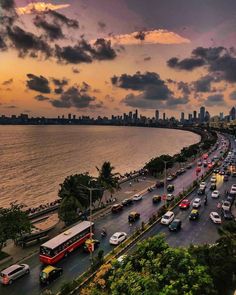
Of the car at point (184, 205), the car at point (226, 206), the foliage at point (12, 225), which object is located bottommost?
the car at point (184, 205)

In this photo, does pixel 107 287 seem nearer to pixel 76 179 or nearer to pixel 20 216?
pixel 20 216

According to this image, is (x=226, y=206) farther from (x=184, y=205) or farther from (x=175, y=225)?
(x=175, y=225)

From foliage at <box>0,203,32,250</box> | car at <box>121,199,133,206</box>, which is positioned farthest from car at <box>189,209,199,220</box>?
foliage at <box>0,203,32,250</box>

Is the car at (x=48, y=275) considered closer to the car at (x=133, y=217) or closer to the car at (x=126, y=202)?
the car at (x=133, y=217)

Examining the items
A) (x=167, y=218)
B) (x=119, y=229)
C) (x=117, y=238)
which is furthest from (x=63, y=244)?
(x=167, y=218)

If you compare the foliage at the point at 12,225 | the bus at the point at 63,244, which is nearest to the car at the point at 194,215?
the bus at the point at 63,244

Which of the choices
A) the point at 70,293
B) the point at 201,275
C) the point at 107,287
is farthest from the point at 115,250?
the point at 201,275

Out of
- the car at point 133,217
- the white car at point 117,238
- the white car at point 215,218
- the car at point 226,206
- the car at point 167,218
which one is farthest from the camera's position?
the car at point 226,206
